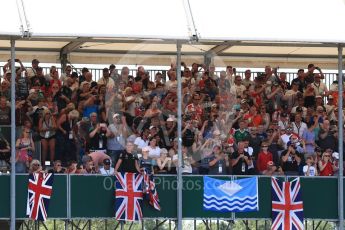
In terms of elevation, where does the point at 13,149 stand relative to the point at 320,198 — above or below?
above

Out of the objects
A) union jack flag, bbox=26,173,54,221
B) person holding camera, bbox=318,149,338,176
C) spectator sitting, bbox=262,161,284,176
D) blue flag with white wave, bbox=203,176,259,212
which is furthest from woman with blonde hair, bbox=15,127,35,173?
person holding camera, bbox=318,149,338,176

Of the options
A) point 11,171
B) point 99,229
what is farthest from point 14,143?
point 99,229

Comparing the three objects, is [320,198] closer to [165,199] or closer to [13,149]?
[165,199]

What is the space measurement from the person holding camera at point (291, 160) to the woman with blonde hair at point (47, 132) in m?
5.59

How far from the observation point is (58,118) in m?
29.4

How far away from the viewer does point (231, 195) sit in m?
30.0

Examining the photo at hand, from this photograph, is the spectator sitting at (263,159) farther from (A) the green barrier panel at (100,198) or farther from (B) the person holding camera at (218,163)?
(A) the green barrier panel at (100,198)

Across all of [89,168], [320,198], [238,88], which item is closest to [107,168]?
[89,168]

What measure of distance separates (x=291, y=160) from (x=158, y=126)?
339 cm

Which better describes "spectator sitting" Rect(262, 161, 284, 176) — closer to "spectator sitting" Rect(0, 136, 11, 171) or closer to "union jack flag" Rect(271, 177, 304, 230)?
"union jack flag" Rect(271, 177, 304, 230)

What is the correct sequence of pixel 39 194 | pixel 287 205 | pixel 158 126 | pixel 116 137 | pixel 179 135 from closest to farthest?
1. pixel 39 194
2. pixel 179 135
3. pixel 116 137
4. pixel 158 126
5. pixel 287 205

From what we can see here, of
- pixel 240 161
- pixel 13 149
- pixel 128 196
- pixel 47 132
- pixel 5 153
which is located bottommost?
pixel 128 196

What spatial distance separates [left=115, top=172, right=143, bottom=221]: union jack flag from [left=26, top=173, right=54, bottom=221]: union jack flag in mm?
1627

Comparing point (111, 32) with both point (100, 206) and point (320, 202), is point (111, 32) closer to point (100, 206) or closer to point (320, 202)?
point (100, 206)
